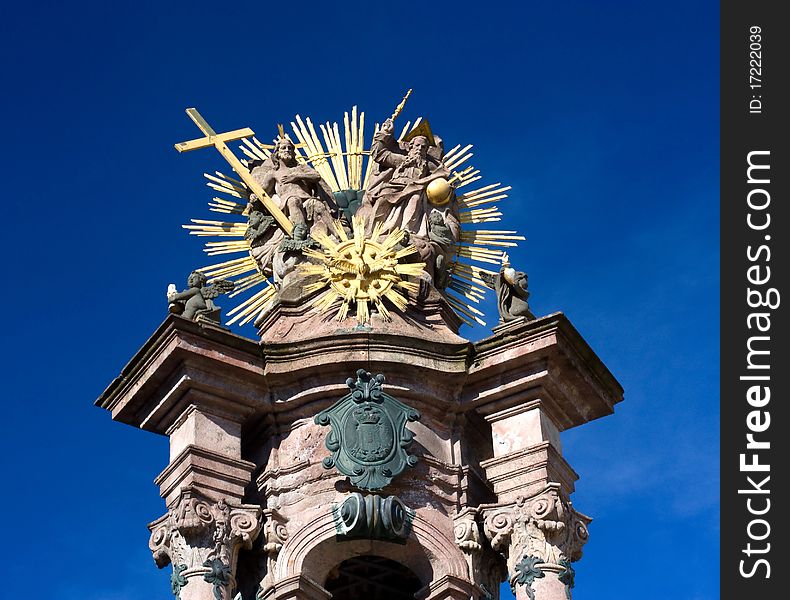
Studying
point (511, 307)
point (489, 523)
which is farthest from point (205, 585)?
point (511, 307)

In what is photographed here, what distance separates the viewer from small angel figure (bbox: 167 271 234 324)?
19.5 meters

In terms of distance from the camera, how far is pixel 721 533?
1586 cm

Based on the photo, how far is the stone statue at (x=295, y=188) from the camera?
21.3 m

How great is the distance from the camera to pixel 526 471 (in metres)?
18.7

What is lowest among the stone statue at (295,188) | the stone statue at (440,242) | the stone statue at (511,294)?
the stone statue at (511,294)

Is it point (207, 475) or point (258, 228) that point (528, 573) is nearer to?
point (207, 475)

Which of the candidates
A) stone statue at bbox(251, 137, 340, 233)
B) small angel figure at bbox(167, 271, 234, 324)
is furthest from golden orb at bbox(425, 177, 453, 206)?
small angel figure at bbox(167, 271, 234, 324)

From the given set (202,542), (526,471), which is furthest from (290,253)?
(202,542)

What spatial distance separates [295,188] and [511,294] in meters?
3.22

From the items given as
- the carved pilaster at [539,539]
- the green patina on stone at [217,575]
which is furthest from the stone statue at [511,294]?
the green patina on stone at [217,575]

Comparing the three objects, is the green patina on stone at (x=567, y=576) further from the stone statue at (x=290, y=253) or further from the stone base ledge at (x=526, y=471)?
the stone statue at (x=290, y=253)

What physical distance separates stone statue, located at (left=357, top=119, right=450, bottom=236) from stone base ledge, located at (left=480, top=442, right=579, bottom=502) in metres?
3.52

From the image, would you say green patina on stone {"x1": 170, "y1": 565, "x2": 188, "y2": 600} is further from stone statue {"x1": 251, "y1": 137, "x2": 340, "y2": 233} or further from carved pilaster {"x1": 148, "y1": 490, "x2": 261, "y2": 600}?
stone statue {"x1": 251, "y1": 137, "x2": 340, "y2": 233}

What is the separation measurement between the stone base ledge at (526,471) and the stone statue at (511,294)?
1714mm
